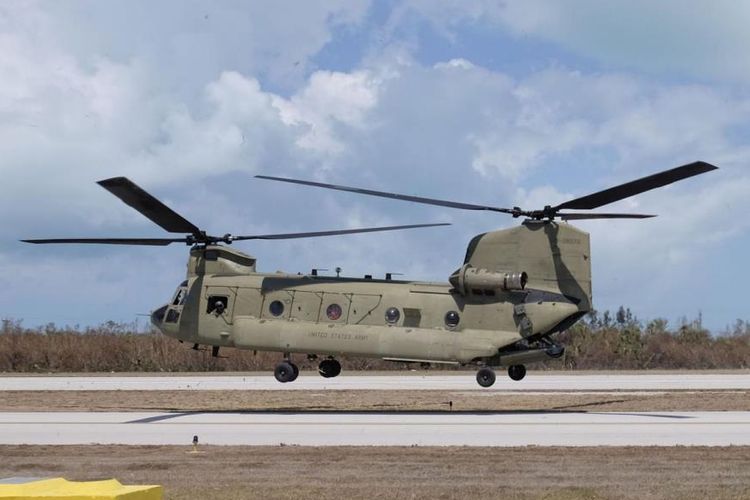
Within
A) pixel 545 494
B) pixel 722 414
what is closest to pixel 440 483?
pixel 545 494

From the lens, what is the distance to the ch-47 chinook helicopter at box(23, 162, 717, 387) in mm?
24016

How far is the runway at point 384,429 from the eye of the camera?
18688mm

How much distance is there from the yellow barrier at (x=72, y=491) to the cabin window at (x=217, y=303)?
57.8 ft

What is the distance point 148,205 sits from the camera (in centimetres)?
2412

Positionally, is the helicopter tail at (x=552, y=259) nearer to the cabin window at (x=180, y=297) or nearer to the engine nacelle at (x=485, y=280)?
the engine nacelle at (x=485, y=280)

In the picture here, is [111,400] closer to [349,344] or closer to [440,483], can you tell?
[349,344]

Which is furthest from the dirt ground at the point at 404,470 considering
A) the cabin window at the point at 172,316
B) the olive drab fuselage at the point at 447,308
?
the cabin window at the point at 172,316

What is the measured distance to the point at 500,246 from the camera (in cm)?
2445

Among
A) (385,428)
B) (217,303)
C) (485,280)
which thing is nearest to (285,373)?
(217,303)

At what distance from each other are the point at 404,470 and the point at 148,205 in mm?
11573

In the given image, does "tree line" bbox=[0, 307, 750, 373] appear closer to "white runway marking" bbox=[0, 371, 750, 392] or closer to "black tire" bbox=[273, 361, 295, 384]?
"white runway marking" bbox=[0, 371, 750, 392]

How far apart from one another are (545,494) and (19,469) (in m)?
7.94

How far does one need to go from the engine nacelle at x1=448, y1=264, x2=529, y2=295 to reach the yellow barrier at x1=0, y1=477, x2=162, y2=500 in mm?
16546

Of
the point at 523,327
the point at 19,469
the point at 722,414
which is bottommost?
the point at 19,469
